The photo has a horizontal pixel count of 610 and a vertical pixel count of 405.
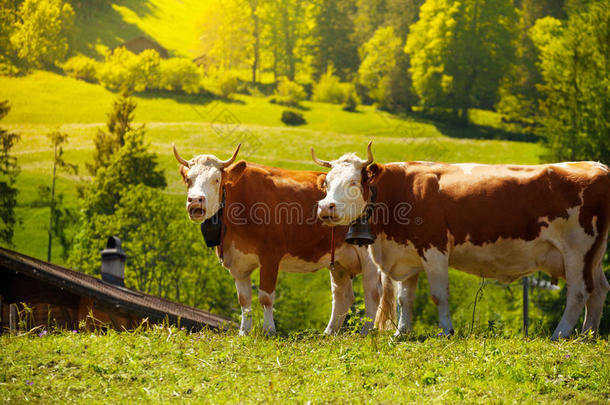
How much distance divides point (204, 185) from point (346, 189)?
2196 millimetres

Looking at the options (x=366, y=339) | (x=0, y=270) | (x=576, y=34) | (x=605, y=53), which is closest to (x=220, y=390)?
(x=366, y=339)

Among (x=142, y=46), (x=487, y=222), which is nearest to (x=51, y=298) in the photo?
(x=487, y=222)

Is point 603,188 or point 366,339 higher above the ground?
point 603,188

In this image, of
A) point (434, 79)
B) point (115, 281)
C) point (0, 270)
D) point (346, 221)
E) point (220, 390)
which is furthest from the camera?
point (434, 79)

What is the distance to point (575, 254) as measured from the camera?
1111 centimetres

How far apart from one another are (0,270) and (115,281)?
9.50 metres

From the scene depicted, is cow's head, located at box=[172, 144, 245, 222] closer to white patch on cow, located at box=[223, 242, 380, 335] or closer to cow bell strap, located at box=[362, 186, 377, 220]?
white patch on cow, located at box=[223, 242, 380, 335]

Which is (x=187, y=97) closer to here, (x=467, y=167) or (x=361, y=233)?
(x=467, y=167)

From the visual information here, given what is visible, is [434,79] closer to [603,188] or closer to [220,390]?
[603,188]

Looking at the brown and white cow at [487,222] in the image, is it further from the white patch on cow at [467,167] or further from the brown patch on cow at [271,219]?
the brown patch on cow at [271,219]

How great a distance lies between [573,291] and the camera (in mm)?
11133

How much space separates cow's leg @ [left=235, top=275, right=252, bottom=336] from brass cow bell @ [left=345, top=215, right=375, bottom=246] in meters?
1.93

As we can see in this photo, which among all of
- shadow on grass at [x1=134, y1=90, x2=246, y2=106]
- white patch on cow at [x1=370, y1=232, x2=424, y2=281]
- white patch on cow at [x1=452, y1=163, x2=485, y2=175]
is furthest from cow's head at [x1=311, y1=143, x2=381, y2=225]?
shadow on grass at [x1=134, y1=90, x2=246, y2=106]

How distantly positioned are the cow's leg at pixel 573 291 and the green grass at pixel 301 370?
30.6 inches
